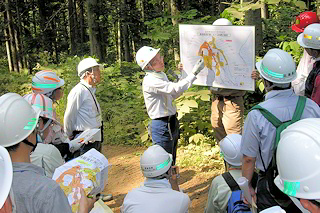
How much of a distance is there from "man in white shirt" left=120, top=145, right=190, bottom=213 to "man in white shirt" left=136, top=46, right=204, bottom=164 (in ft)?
4.30

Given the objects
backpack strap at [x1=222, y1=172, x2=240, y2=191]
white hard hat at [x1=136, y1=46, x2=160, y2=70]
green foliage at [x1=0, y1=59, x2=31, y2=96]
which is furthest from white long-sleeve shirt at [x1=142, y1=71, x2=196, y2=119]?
green foliage at [x1=0, y1=59, x2=31, y2=96]

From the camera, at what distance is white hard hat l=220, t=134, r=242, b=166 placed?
3.16 meters

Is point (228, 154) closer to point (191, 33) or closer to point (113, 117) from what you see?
point (191, 33)

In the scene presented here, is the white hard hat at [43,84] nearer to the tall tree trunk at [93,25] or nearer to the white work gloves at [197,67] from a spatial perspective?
the white work gloves at [197,67]

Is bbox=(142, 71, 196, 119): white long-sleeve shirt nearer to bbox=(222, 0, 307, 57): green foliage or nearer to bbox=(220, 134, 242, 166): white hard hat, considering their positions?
bbox=(220, 134, 242, 166): white hard hat

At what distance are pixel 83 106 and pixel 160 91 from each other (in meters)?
1.07

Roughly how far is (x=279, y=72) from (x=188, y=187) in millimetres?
3226

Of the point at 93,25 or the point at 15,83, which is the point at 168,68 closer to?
the point at 93,25

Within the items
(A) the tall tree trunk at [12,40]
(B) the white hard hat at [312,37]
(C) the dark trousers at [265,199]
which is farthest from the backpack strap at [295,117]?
(A) the tall tree trunk at [12,40]

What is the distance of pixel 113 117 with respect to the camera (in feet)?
30.9

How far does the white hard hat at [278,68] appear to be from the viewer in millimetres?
2973

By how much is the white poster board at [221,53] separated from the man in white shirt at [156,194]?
6.73 feet

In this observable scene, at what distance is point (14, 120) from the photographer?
83.4 inches

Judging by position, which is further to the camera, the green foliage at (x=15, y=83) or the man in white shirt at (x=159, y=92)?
the green foliage at (x=15, y=83)
